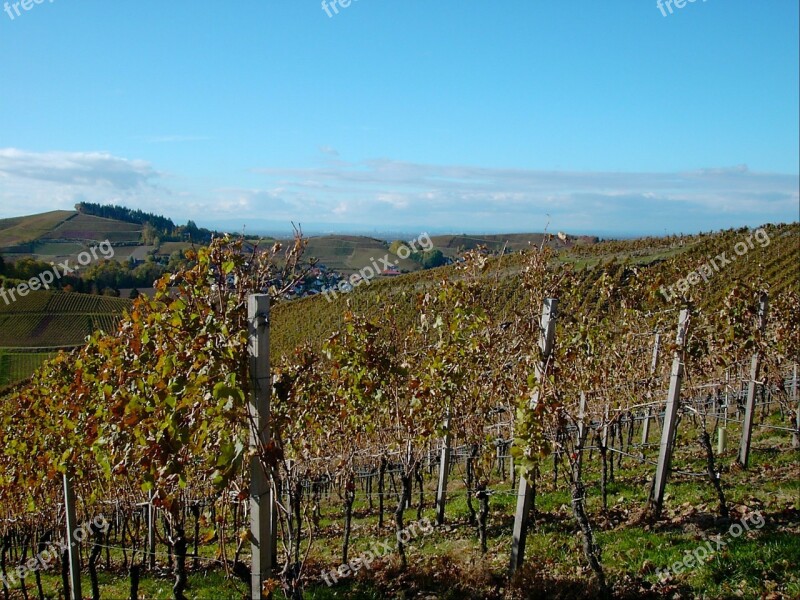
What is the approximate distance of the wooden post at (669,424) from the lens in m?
7.16

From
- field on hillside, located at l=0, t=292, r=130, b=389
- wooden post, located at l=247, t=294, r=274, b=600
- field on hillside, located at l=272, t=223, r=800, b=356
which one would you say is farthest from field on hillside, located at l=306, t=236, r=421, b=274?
wooden post, located at l=247, t=294, r=274, b=600

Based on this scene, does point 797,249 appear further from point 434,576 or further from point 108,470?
point 108,470

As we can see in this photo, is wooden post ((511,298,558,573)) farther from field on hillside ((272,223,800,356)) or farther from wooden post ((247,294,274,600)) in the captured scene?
field on hillside ((272,223,800,356))

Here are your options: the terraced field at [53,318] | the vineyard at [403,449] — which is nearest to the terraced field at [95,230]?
the terraced field at [53,318]

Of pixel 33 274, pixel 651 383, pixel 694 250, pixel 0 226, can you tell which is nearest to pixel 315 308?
pixel 694 250

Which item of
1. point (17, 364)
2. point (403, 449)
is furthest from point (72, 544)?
point (17, 364)

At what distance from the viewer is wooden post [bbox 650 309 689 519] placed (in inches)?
282

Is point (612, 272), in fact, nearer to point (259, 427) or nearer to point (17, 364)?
point (259, 427)

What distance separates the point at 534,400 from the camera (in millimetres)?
5566

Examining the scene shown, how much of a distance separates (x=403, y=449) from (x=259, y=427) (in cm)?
457

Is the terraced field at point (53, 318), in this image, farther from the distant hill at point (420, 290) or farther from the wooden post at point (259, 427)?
the wooden post at point (259, 427)

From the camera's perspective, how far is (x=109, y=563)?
11.5 m

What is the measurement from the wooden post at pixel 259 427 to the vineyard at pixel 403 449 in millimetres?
15

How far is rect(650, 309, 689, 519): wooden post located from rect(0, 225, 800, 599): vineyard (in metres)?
0.04
